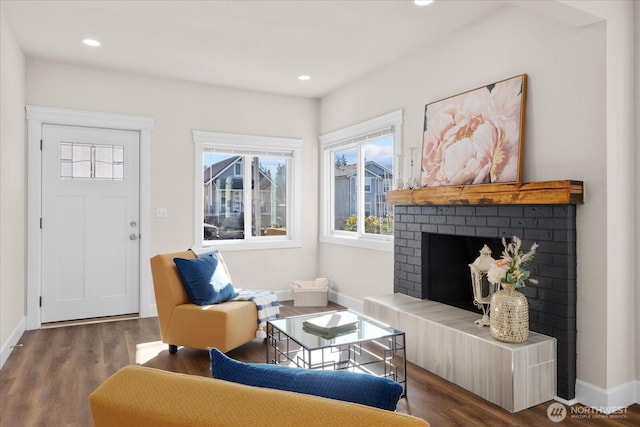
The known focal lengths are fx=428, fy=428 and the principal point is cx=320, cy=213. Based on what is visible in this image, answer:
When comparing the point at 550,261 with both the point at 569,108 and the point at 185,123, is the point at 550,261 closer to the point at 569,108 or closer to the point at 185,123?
the point at 569,108

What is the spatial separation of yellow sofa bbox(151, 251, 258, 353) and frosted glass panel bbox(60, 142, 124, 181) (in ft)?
5.23

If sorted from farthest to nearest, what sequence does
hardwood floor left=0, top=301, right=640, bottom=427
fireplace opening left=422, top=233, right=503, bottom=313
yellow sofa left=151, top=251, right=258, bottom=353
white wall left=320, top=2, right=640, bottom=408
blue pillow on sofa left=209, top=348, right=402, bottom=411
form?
fireplace opening left=422, top=233, right=503, bottom=313, yellow sofa left=151, top=251, right=258, bottom=353, white wall left=320, top=2, right=640, bottom=408, hardwood floor left=0, top=301, right=640, bottom=427, blue pillow on sofa left=209, top=348, right=402, bottom=411

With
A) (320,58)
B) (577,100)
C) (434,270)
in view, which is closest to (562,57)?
(577,100)

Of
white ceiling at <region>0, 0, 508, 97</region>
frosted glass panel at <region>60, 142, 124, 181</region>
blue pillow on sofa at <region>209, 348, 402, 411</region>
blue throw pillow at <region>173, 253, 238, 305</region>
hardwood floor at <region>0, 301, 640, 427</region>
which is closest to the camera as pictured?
blue pillow on sofa at <region>209, 348, 402, 411</region>

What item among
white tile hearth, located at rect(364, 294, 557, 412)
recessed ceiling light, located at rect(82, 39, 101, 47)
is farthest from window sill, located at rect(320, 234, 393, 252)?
recessed ceiling light, located at rect(82, 39, 101, 47)

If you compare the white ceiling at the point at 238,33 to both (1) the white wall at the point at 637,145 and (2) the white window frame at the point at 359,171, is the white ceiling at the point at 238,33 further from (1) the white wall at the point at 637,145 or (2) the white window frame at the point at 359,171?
(1) the white wall at the point at 637,145

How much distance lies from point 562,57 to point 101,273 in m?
4.42

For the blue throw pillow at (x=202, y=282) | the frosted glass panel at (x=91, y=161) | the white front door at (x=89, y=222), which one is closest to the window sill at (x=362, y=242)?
the blue throw pillow at (x=202, y=282)

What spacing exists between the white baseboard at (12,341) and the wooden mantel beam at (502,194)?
10.9 ft

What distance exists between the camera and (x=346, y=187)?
16.8ft

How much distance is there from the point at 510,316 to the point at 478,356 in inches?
12.3

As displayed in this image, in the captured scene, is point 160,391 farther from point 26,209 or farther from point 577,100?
point 26,209

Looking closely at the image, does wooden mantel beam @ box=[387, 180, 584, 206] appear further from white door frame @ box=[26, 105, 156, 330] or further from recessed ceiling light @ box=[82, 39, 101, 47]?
white door frame @ box=[26, 105, 156, 330]

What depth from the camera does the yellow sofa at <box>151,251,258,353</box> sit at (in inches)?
124
